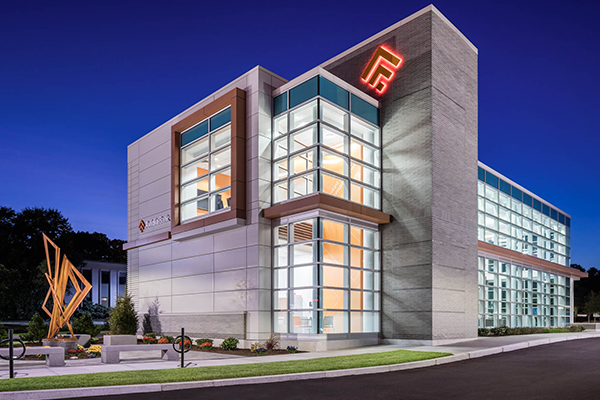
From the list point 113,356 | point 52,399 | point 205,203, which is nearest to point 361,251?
point 205,203

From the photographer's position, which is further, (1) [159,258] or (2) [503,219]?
(2) [503,219]

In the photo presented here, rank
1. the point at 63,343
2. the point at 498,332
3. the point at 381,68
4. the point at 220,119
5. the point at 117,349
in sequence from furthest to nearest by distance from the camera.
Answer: the point at 498,332 < the point at 381,68 < the point at 220,119 < the point at 63,343 < the point at 117,349

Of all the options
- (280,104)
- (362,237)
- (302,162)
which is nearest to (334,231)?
(362,237)

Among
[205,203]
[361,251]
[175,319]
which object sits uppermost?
[205,203]

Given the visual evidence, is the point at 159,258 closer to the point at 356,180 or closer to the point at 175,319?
the point at 175,319

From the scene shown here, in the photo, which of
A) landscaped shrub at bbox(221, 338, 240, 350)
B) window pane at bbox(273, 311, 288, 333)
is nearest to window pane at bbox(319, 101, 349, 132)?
window pane at bbox(273, 311, 288, 333)

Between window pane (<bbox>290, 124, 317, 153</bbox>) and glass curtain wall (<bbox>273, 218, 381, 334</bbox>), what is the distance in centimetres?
351

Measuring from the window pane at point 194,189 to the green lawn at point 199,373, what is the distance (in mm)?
12893

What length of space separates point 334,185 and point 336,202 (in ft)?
4.43

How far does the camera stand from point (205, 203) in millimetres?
25391

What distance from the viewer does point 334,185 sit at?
2189cm

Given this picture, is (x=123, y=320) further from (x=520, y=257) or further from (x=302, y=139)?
(x=520, y=257)

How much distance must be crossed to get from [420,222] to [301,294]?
20.6ft

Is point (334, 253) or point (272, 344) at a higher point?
point (334, 253)
